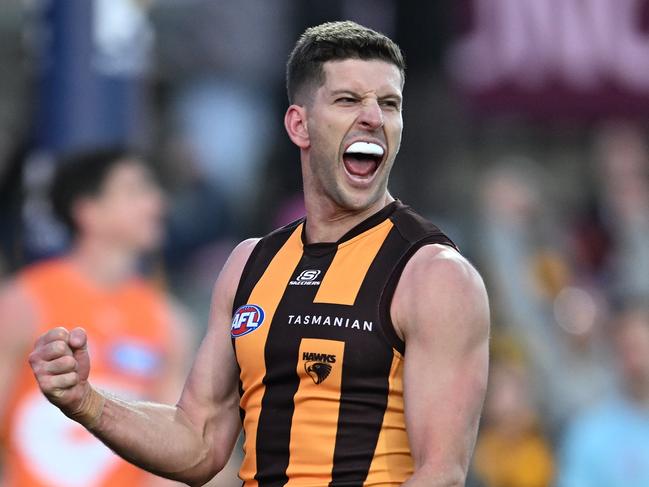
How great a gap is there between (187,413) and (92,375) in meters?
2.75

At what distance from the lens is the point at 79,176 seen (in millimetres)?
7949

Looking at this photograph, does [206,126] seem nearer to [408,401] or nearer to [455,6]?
[455,6]

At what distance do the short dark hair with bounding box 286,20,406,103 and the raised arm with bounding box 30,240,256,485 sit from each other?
670mm

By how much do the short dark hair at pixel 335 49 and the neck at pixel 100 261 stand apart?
11.3 feet

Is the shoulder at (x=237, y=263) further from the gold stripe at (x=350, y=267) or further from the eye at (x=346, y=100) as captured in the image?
the eye at (x=346, y=100)

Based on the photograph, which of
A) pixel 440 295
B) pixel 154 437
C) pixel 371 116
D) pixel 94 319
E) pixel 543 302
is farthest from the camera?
pixel 543 302

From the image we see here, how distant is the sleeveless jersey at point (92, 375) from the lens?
25.1 feet

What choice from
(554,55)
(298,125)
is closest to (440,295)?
(298,125)

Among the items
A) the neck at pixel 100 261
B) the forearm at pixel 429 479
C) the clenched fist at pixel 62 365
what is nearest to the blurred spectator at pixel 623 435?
the neck at pixel 100 261

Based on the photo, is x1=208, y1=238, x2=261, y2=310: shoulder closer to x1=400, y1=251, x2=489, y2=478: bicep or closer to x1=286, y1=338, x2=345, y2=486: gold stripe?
x1=286, y1=338, x2=345, y2=486: gold stripe

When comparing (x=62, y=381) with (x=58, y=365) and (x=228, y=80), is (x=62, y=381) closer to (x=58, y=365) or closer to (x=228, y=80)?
(x=58, y=365)

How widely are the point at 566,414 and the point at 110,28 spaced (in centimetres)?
400

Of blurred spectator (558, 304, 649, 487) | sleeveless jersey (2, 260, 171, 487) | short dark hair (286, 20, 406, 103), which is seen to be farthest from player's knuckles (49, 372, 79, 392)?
blurred spectator (558, 304, 649, 487)

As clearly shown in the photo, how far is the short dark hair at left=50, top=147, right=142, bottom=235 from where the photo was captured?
26.0 ft
